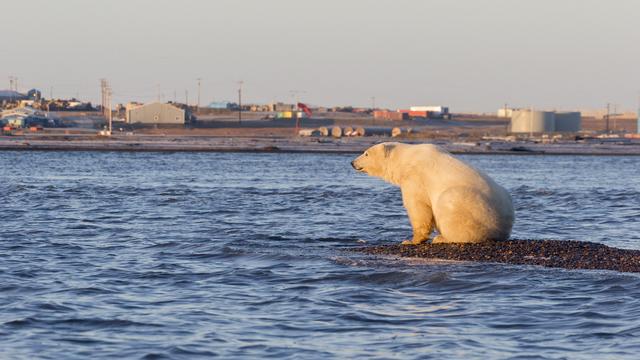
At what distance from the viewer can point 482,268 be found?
2061 cm

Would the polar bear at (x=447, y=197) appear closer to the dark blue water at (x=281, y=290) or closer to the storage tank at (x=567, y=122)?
the dark blue water at (x=281, y=290)

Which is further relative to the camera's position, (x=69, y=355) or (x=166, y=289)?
(x=166, y=289)

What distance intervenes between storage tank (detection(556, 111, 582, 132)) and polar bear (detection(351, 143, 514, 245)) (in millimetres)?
156814

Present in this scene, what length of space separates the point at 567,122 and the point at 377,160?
159728 mm

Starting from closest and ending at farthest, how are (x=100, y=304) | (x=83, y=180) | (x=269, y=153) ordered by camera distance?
(x=100, y=304) < (x=83, y=180) < (x=269, y=153)

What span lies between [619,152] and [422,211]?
9037cm

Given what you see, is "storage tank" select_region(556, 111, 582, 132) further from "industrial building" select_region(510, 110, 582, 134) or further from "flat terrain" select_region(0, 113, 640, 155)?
"flat terrain" select_region(0, 113, 640, 155)

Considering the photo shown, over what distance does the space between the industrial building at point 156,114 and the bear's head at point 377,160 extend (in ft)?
528

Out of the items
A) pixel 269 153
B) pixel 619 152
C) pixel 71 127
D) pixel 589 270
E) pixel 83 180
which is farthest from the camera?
pixel 71 127

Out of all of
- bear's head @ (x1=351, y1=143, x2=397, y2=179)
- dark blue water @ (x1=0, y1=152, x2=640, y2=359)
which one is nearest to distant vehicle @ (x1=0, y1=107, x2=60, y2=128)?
dark blue water @ (x1=0, y1=152, x2=640, y2=359)

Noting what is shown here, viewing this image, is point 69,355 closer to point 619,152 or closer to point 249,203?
point 249,203

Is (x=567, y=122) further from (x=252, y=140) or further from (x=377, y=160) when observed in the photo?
(x=377, y=160)

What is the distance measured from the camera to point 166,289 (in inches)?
757

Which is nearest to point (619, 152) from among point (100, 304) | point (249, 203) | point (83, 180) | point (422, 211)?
point (83, 180)
